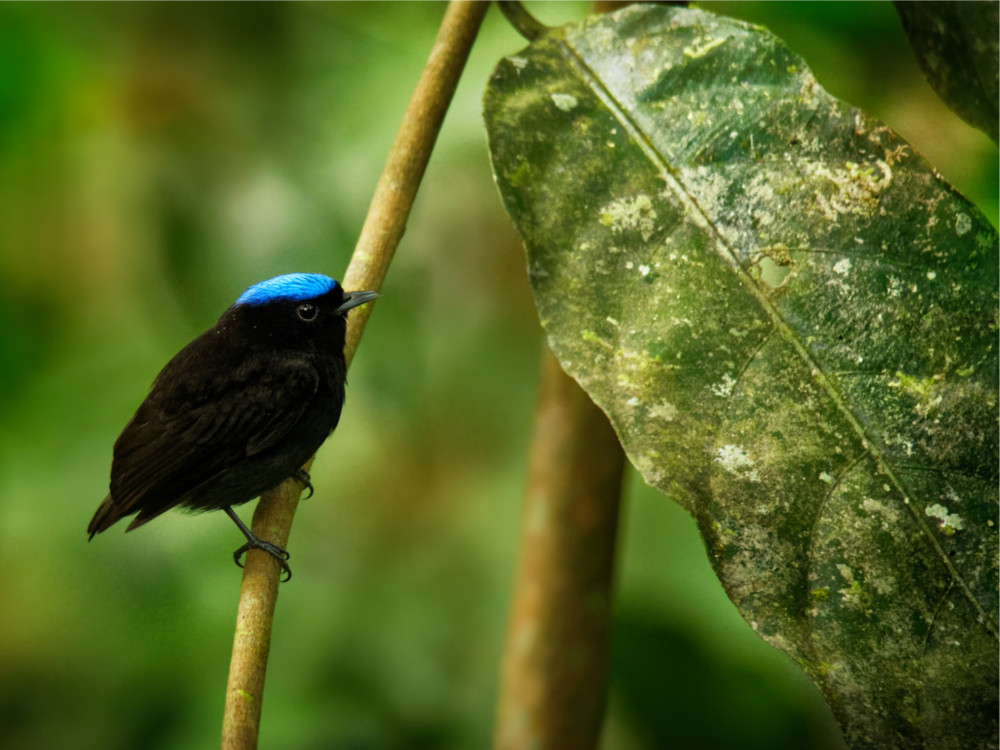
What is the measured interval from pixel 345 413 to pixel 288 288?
0.75m

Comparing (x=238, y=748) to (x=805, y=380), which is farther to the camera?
(x=805, y=380)

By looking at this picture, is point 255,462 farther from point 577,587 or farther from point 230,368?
point 577,587

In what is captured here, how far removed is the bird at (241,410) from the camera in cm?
219

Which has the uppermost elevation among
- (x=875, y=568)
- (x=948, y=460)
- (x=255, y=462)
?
(x=255, y=462)

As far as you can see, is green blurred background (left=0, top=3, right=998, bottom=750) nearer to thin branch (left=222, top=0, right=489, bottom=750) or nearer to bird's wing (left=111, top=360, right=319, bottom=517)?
bird's wing (left=111, top=360, right=319, bottom=517)

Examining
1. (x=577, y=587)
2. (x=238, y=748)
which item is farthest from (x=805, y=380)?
(x=238, y=748)

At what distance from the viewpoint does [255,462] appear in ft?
7.13

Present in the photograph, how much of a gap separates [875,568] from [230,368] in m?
1.45

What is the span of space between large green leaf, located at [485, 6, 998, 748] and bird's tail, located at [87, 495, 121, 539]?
116cm

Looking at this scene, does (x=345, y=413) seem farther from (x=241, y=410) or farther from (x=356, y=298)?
(x=356, y=298)

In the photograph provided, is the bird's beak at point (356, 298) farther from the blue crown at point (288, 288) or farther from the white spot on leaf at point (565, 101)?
the white spot on leaf at point (565, 101)

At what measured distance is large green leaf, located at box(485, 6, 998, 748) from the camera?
1417 millimetres

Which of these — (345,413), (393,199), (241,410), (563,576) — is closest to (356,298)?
(393,199)

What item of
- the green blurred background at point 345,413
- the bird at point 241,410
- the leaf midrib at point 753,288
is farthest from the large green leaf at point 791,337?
the green blurred background at point 345,413
